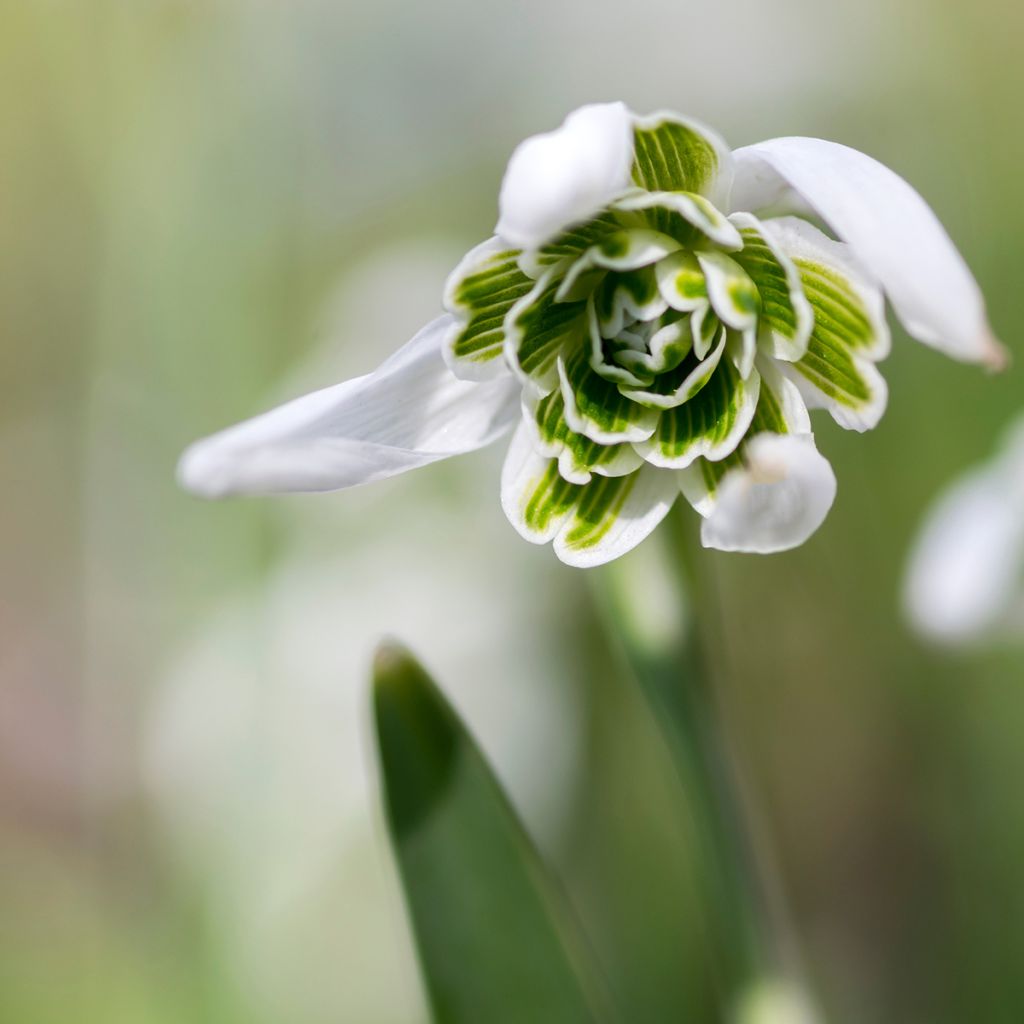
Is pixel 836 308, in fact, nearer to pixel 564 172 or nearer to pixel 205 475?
pixel 564 172

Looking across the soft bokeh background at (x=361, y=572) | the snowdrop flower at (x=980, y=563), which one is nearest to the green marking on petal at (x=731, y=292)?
the snowdrop flower at (x=980, y=563)

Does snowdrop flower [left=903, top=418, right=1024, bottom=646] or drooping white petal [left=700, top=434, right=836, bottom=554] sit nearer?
drooping white petal [left=700, top=434, right=836, bottom=554]

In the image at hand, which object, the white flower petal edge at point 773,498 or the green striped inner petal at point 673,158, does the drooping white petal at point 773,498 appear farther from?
the green striped inner petal at point 673,158

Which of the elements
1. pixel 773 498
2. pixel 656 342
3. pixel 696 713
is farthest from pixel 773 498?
pixel 696 713

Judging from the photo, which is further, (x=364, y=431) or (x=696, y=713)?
(x=696, y=713)

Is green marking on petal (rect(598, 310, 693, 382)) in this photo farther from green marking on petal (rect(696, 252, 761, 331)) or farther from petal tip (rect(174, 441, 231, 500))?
petal tip (rect(174, 441, 231, 500))

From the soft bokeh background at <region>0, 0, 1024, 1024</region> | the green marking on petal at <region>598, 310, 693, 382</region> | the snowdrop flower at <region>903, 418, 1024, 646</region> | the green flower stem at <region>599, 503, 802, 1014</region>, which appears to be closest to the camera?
the green marking on petal at <region>598, 310, 693, 382</region>

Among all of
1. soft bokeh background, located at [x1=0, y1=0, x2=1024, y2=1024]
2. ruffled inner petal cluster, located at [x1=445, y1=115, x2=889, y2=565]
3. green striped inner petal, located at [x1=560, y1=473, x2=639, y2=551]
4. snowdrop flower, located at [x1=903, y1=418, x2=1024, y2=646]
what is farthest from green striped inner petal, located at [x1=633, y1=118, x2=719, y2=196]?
soft bokeh background, located at [x1=0, y1=0, x2=1024, y2=1024]
